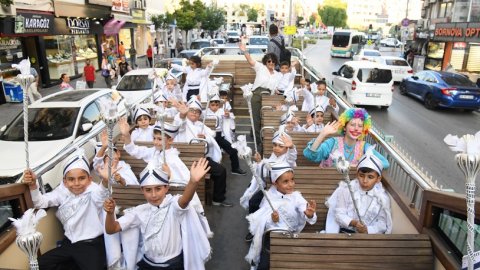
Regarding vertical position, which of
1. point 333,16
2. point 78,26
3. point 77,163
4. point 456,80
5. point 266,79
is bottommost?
point 456,80

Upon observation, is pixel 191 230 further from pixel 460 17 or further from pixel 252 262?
pixel 460 17

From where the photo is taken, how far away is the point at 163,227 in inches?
144

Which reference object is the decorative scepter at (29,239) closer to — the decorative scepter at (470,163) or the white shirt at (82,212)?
the white shirt at (82,212)

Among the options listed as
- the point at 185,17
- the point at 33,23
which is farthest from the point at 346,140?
the point at 185,17

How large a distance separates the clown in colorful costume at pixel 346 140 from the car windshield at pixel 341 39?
37.9 meters

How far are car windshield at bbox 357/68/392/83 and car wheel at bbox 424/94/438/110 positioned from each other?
2.68m

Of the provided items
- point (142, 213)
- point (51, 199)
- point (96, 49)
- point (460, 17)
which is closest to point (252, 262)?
point (142, 213)

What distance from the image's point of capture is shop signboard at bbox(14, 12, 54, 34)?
15.8m

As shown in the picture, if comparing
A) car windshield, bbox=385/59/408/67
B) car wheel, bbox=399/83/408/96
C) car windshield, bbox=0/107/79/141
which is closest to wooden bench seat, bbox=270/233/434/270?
car windshield, bbox=0/107/79/141

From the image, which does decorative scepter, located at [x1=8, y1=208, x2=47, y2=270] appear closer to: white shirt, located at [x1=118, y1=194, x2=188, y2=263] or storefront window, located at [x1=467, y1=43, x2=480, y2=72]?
white shirt, located at [x1=118, y1=194, x2=188, y2=263]

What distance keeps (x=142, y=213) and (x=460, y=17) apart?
109 feet

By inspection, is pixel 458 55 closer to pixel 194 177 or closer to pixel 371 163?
pixel 371 163

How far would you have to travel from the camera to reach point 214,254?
5184 mm

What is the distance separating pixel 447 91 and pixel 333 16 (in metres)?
89.9
